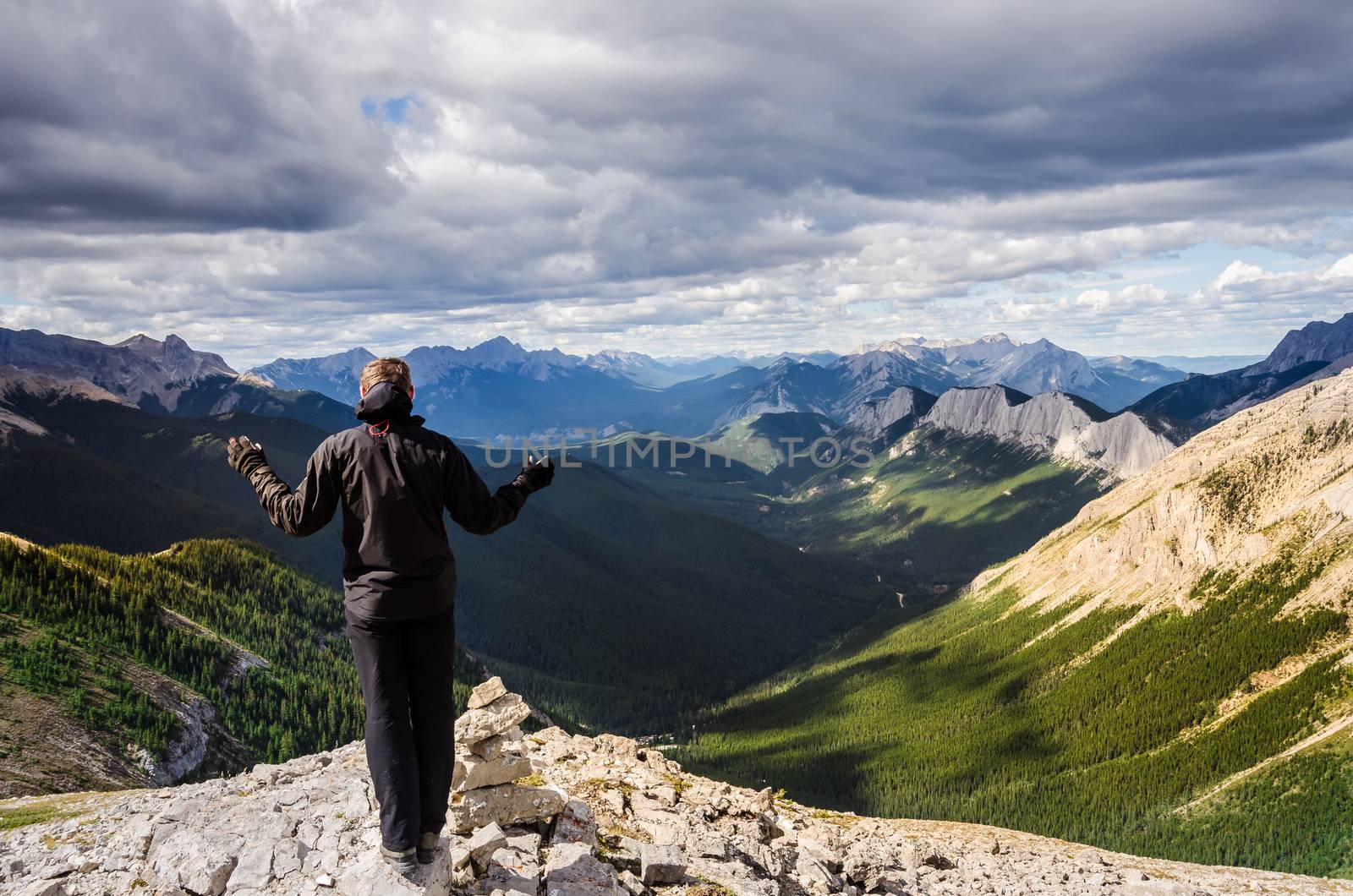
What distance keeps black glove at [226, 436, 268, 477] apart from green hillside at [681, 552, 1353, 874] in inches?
4265

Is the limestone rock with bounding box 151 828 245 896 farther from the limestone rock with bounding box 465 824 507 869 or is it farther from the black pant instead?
the limestone rock with bounding box 465 824 507 869

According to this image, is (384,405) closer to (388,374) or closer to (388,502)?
(388,374)

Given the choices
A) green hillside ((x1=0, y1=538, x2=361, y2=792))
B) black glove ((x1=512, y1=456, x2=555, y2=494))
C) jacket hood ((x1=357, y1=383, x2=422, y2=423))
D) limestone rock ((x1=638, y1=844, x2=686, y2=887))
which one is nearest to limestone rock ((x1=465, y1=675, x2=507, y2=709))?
limestone rock ((x1=638, y1=844, x2=686, y2=887))

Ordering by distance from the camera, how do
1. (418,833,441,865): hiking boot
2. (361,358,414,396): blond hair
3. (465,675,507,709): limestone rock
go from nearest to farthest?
(418,833,441,865): hiking boot → (361,358,414,396): blond hair → (465,675,507,709): limestone rock

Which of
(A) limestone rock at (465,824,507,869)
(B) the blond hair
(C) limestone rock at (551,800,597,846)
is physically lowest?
(C) limestone rock at (551,800,597,846)

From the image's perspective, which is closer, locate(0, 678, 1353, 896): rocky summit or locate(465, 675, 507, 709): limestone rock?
locate(0, 678, 1353, 896): rocky summit

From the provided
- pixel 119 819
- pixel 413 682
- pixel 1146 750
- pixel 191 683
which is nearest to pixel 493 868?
pixel 413 682

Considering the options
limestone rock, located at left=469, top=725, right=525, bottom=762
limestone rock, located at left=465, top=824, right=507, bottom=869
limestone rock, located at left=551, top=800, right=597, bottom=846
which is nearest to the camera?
limestone rock, located at left=465, top=824, right=507, bottom=869

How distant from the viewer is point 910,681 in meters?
173

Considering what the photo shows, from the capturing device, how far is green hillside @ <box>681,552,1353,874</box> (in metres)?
91.8

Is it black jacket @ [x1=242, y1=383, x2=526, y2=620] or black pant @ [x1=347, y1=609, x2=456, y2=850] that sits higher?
black jacket @ [x1=242, y1=383, x2=526, y2=620]

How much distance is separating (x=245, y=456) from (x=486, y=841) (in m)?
7.31

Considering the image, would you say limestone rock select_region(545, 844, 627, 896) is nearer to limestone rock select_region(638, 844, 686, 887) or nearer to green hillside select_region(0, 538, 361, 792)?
limestone rock select_region(638, 844, 686, 887)

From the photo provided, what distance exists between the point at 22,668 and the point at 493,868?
245 ft
